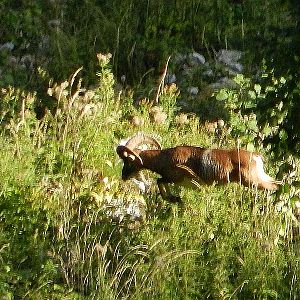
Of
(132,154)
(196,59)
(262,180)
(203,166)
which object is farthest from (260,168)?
(196,59)

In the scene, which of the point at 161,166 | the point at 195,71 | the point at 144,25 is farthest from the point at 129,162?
the point at 144,25

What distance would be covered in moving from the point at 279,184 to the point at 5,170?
193 centimetres

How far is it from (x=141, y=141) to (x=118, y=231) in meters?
0.64

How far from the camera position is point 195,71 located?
10.5 m

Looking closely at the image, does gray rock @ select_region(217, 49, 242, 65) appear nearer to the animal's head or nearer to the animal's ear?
the animal's head

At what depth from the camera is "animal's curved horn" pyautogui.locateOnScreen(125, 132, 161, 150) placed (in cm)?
672

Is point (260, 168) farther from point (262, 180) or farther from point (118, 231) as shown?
point (118, 231)

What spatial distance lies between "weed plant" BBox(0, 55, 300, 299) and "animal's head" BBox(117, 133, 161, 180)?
26cm

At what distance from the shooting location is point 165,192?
661 cm

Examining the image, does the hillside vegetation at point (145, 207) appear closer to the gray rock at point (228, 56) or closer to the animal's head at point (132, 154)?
the animal's head at point (132, 154)

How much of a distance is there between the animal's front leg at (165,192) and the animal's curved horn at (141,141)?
28 centimetres

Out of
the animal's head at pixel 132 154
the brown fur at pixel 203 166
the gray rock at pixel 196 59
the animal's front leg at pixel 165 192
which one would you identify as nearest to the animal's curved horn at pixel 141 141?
the animal's head at pixel 132 154

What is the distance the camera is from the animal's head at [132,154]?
21.7 ft

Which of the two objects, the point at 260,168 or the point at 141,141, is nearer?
the point at 260,168
